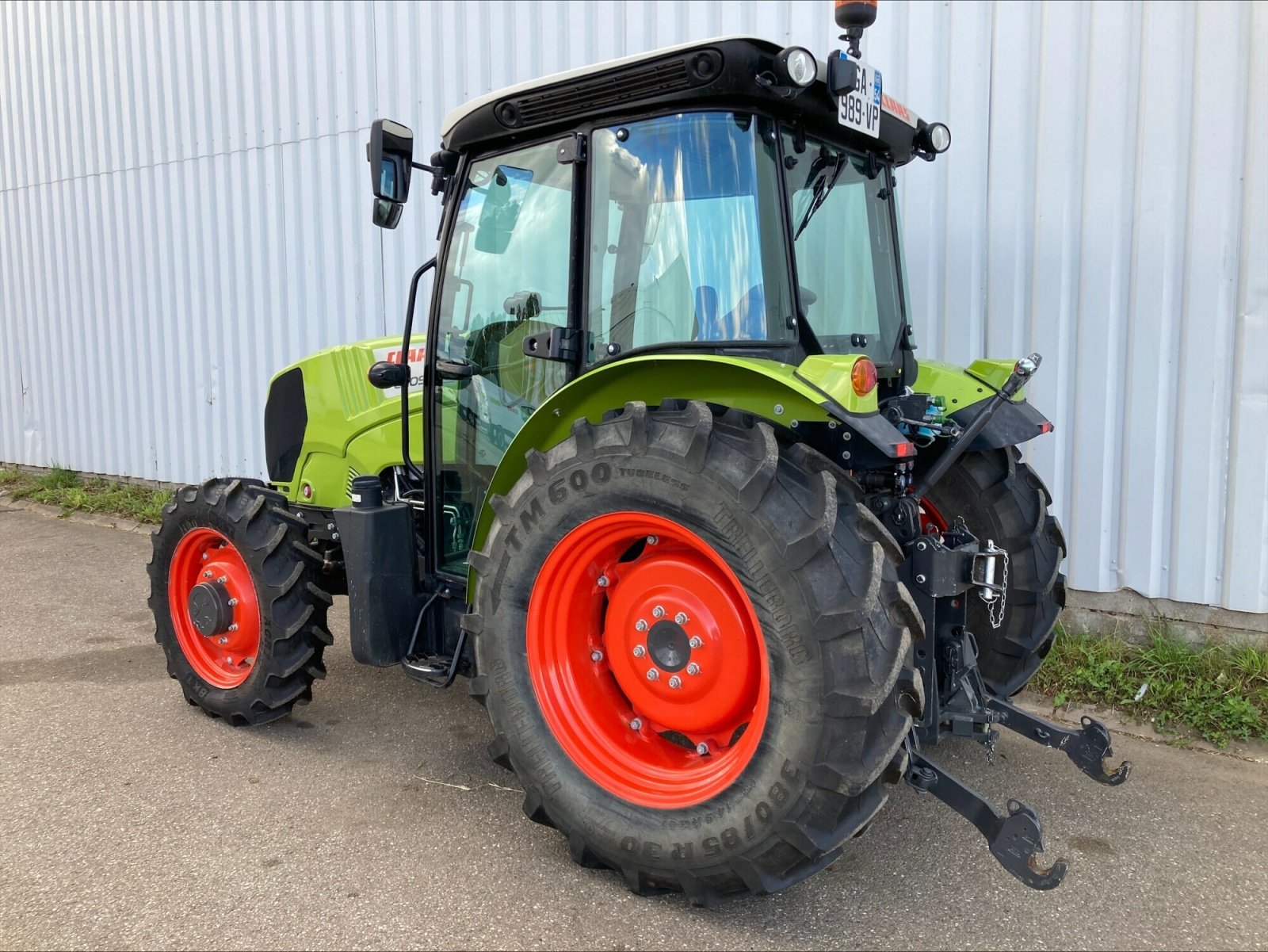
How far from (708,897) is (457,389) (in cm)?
184

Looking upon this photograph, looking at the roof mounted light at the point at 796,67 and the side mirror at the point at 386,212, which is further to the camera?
the side mirror at the point at 386,212

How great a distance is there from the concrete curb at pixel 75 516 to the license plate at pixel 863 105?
21.1 ft

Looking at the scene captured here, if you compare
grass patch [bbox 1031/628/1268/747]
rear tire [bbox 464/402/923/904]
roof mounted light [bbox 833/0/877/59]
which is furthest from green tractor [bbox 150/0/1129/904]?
grass patch [bbox 1031/628/1268/747]

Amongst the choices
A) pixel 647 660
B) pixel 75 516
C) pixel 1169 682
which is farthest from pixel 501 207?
pixel 75 516

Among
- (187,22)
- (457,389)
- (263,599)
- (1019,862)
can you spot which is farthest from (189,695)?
(187,22)

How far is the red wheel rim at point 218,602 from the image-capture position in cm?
351

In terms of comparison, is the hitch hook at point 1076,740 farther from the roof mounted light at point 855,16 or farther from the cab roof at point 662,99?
the roof mounted light at point 855,16

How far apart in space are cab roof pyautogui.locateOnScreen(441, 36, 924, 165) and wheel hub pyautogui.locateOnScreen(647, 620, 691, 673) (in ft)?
4.58

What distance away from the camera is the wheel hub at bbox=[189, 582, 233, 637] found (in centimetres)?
347

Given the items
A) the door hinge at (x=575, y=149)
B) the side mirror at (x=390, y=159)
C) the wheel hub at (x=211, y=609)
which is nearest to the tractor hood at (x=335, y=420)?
the wheel hub at (x=211, y=609)

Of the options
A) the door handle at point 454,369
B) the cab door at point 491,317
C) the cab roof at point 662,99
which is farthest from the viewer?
the door handle at point 454,369

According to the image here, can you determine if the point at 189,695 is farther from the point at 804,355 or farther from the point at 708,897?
the point at 804,355

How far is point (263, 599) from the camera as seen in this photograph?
3.37 meters

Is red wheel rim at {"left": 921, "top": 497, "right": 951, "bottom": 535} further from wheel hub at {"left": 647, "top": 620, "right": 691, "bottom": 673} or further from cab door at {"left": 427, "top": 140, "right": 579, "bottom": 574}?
cab door at {"left": 427, "top": 140, "right": 579, "bottom": 574}
